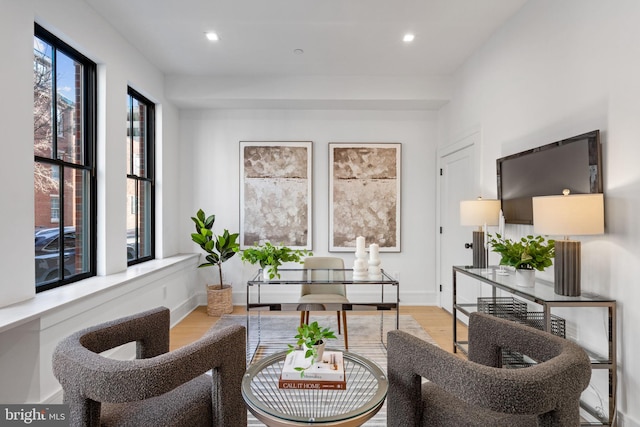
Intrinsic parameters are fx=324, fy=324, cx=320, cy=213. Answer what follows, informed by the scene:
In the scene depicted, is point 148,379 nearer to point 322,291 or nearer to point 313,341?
point 313,341

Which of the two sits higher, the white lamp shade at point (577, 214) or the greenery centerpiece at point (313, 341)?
the white lamp shade at point (577, 214)

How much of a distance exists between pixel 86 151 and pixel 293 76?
2359mm

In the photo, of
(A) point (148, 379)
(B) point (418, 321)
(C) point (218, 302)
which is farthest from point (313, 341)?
(C) point (218, 302)

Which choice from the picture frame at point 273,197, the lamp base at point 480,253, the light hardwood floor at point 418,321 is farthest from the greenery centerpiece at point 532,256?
the picture frame at point 273,197

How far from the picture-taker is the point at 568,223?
1.80 meters

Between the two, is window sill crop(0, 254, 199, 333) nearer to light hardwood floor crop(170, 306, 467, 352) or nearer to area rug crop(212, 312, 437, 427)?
light hardwood floor crop(170, 306, 467, 352)

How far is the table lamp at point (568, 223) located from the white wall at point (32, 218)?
9.74ft

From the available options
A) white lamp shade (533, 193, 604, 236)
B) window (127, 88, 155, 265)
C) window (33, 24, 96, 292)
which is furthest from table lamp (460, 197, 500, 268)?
window (127, 88, 155, 265)

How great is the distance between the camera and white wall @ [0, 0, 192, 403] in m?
1.87

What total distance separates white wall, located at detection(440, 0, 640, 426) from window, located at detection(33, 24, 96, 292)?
3.63 metres

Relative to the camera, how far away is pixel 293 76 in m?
3.97

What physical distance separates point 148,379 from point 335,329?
2.65 metres

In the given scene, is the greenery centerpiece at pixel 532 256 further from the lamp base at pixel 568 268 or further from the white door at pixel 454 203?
the white door at pixel 454 203

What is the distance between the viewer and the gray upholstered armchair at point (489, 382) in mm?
1024
